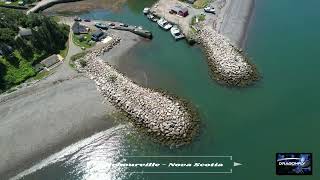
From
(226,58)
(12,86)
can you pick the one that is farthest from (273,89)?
(12,86)

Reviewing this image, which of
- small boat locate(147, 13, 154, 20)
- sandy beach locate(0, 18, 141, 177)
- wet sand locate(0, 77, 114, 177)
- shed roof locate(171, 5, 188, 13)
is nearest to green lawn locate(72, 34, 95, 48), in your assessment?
sandy beach locate(0, 18, 141, 177)

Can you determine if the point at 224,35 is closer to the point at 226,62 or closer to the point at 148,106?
the point at 226,62

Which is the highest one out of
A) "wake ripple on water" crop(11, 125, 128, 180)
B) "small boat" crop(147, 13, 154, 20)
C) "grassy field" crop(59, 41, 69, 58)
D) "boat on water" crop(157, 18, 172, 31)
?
"small boat" crop(147, 13, 154, 20)

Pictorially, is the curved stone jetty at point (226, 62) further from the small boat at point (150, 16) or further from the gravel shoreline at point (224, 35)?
the small boat at point (150, 16)

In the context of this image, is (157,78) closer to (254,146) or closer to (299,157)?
(254,146)

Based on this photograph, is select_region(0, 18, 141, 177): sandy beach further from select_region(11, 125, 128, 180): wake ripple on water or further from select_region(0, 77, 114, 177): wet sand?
select_region(11, 125, 128, 180): wake ripple on water

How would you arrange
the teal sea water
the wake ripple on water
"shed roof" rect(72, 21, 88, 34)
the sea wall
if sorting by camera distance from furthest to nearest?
the sea wall, "shed roof" rect(72, 21, 88, 34), the teal sea water, the wake ripple on water

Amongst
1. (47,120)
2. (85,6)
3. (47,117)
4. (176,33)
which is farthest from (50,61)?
(176,33)
